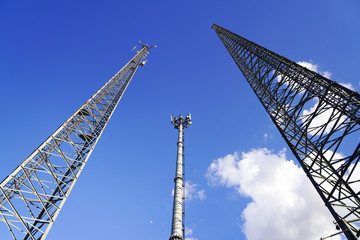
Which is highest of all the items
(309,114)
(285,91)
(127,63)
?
(127,63)

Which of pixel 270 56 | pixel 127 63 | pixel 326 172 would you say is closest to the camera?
pixel 326 172

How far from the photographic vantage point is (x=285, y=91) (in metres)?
15.9

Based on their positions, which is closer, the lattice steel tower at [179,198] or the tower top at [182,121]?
the lattice steel tower at [179,198]

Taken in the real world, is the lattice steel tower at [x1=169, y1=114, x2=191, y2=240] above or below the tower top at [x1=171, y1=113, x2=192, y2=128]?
below

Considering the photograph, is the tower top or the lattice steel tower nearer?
the lattice steel tower

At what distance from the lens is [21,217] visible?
34.6 ft

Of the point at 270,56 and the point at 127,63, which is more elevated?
the point at 127,63

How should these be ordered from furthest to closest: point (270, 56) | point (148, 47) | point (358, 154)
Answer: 1. point (148, 47)
2. point (270, 56)
3. point (358, 154)

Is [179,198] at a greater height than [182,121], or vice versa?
[182,121]

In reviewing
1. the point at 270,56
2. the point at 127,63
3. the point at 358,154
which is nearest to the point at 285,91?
the point at 270,56

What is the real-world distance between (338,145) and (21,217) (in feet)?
57.1

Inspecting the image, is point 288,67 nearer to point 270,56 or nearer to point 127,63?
point 270,56

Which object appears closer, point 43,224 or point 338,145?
point 338,145

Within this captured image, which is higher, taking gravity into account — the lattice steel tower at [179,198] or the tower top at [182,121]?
the tower top at [182,121]
